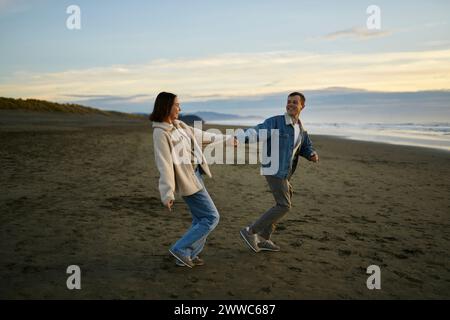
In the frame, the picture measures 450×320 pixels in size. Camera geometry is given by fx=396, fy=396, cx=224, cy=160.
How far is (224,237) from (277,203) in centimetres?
123

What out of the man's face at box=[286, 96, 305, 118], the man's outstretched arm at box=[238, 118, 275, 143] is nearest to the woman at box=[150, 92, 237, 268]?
the man's outstretched arm at box=[238, 118, 275, 143]

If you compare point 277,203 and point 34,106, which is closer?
point 277,203

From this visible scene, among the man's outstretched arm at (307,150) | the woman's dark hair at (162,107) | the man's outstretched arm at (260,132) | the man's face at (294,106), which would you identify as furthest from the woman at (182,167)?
the man's outstretched arm at (307,150)

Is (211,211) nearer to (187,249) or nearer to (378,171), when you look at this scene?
(187,249)

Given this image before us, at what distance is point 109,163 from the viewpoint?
1269cm

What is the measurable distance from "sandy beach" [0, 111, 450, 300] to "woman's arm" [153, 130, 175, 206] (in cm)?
102

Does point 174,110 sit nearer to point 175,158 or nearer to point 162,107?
point 162,107

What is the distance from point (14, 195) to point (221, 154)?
29.6 feet

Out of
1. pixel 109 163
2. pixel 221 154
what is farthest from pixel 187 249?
pixel 221 154

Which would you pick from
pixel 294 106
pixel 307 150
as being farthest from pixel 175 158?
pixel 307 150

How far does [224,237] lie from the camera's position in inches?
238

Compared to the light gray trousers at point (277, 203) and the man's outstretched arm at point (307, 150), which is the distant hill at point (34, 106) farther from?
the man's outstretched arm at point (307, 150)

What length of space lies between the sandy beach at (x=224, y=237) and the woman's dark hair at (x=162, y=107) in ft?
5.85
